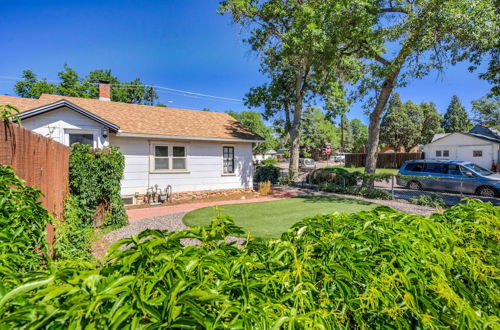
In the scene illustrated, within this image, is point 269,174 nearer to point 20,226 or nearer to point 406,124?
point 20,226

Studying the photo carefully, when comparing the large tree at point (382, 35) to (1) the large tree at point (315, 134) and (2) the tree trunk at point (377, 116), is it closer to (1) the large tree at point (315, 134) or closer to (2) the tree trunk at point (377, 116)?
(2) the tree trunk at point (377, 116)

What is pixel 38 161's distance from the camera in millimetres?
3545

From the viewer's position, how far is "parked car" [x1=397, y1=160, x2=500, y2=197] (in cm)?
1161

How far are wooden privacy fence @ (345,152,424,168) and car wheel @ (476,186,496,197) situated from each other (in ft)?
87.7

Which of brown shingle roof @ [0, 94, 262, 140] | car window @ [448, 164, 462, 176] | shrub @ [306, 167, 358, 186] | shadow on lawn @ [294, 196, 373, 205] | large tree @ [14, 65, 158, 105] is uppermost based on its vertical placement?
large tree @ [14, 65, 158, 105]

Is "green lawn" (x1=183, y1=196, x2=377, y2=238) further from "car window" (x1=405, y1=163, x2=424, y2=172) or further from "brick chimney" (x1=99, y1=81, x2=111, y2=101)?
"brick chimney" (x1=99, y1=81, x2=111, y2=101)

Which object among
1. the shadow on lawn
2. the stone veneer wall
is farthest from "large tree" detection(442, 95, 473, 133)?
the stone veneer wall

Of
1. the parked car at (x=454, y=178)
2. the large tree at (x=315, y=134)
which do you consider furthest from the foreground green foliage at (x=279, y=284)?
the large tree at (x=315, y=134)

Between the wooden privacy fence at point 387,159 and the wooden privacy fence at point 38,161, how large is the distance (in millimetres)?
39106

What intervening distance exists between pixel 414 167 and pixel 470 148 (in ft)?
57.0

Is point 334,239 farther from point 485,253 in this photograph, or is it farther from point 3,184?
point 3,184

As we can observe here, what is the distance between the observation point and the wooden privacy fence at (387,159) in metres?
36.2

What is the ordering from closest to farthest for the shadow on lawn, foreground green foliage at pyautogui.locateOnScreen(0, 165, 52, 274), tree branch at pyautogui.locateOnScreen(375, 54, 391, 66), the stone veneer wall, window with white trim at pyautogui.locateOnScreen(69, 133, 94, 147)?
foreground green foliage at pyautogui.locateOnScreen(0, 165, 52, 274)
window with white trim at pyautogui.locateOnScreen(69, 133, 94, 147)
the shadow on lawn
the stone veneer wall
tree branch at pyautogui.locateOnScreen(375, 54, 391, 66)

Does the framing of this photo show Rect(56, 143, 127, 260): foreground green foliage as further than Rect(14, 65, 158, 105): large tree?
No
